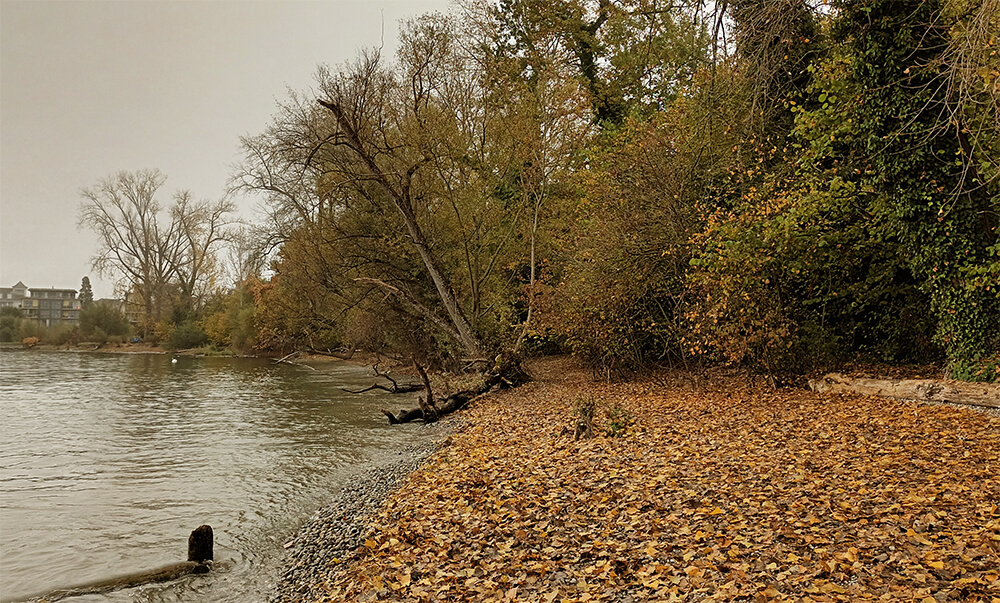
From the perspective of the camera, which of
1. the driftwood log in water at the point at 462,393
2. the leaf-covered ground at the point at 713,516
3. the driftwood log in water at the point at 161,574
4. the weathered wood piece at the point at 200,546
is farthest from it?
the driftwood log in water at the point at 462,393

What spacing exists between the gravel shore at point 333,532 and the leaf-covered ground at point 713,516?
0.87 ft

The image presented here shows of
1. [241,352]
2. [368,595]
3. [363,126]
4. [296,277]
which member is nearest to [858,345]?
[368,595]

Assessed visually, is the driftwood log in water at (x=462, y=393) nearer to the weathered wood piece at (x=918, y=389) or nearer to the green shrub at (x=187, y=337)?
the weathered wood piece at (x=918, y=389)

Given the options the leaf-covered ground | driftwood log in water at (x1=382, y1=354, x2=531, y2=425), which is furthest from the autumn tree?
the leaf-covered ground

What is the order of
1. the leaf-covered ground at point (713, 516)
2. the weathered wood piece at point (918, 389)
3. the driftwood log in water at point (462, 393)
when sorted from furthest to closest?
the driftwood log in water at point (462, 393) → the weathered wood piece at point (918, 389) → the leaf-covered ground at point (713, 516)

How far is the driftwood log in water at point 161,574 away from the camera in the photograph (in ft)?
20.9

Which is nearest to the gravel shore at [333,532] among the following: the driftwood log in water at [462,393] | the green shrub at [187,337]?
the driftwood log in water at [462,393]

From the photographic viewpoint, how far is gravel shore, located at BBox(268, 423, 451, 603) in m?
5.97

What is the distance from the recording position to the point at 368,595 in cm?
526

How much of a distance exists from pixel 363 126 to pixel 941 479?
17.7 metres

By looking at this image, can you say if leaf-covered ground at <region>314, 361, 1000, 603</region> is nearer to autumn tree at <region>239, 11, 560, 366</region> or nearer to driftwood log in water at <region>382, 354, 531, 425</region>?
driftwood log in water at <region>382, 354, 531, 425</region>

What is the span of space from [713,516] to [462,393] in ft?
37.8

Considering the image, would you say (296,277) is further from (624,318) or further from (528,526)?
(528,526)

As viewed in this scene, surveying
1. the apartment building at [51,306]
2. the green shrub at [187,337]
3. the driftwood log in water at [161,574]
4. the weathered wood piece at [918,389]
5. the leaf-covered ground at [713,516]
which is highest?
the apartment building at [51,306]
